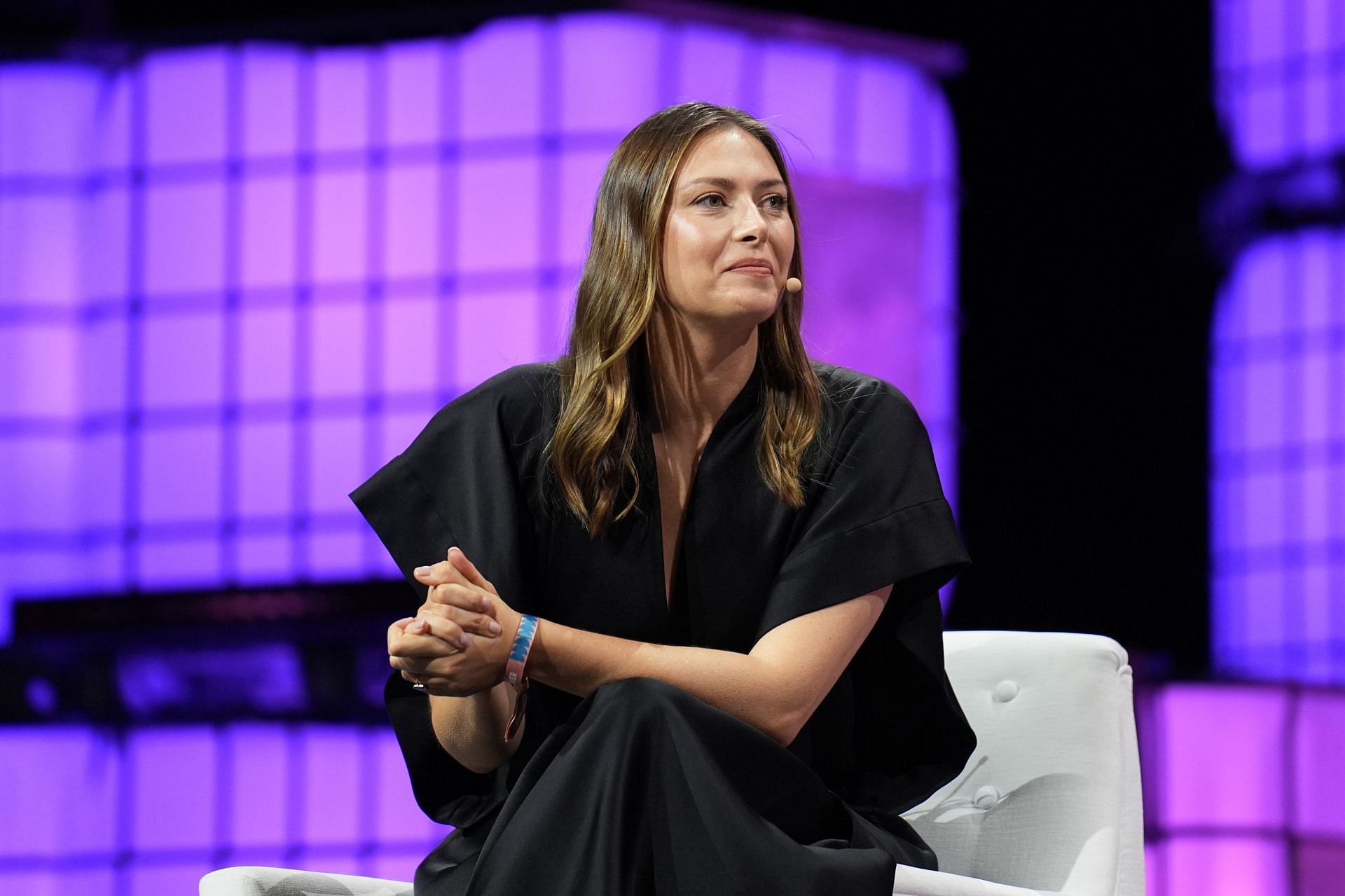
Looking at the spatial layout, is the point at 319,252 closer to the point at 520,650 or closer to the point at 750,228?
the point at 750,228

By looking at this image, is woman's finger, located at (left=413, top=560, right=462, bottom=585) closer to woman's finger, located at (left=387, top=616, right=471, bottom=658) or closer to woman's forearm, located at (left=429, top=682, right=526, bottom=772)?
woman's finger, located at (left=387, top=616, right=471, bottom=658)

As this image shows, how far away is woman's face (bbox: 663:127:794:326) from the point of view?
1670 mm

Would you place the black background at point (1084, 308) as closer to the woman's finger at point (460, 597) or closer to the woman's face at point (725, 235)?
the woman's face at point (725, 235)

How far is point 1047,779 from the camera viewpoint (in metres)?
1.69

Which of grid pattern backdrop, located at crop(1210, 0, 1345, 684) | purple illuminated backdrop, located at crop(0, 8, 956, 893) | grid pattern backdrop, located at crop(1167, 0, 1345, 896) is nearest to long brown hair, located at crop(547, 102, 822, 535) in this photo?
purple illuminated backdrop, located at crop(0, 8, 956, 893)

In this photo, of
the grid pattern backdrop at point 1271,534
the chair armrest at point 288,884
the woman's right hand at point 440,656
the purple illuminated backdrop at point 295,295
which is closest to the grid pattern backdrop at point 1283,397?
the grid pattern backdrop at point 1271,534

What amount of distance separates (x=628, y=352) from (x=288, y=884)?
2.38ft

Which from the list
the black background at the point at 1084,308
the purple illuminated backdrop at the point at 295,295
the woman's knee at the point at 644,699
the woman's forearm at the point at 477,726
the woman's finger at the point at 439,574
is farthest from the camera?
the purple illuminated backdrop at the point at 295,295

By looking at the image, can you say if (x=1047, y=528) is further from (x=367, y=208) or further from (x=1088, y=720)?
(x=1088, y=720)

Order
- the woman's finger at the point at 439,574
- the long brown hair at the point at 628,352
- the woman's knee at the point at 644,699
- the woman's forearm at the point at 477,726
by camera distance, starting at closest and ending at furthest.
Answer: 1. the woman's knee at the point at 644,699
2. the woman's finger at the point at 439,574
3. the woman's forearm at the point at 477,726
4. the long brown hair at the point at 628,352

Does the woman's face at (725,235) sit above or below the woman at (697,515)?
above

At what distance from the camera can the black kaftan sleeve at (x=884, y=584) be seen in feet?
5.33

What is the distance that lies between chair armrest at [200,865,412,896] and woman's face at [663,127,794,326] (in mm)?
754

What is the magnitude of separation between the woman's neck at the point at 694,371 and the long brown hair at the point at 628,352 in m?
0.03
